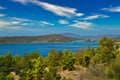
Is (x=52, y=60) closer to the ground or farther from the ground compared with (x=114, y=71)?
closer to the ground

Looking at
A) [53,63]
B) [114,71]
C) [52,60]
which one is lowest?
[53,63]

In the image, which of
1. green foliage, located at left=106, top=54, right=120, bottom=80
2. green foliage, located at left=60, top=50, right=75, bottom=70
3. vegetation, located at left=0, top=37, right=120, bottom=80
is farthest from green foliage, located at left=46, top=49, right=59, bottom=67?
green foliage, located at left=106, top=54, right=120, bottom=80

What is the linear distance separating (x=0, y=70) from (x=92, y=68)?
69.3 feet

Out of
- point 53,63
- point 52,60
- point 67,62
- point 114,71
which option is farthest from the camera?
point 52,60

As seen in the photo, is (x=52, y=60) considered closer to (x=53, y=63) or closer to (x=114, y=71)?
(x=53, y=63)

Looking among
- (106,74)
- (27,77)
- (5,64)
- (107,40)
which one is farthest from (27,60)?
(106,74)

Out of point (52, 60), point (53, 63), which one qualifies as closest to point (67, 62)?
point (53, 63)

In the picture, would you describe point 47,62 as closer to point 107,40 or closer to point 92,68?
point 107,40

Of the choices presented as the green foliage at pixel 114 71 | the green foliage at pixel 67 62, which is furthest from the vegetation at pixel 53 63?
the green foliage at pixel 114 71

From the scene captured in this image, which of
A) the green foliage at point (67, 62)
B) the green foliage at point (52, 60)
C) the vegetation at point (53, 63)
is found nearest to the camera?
the vegetation at point (53, 63)

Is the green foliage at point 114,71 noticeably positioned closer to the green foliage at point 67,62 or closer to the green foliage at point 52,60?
the green foliage at point 67,62

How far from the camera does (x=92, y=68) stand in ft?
97.0

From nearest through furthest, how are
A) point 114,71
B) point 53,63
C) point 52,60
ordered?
point 114,71 → point 53,63 → point 52,60

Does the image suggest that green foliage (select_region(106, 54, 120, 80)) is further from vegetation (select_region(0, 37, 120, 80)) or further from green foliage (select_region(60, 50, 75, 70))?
green foliage (select_region(60, 50, 75, 70))
